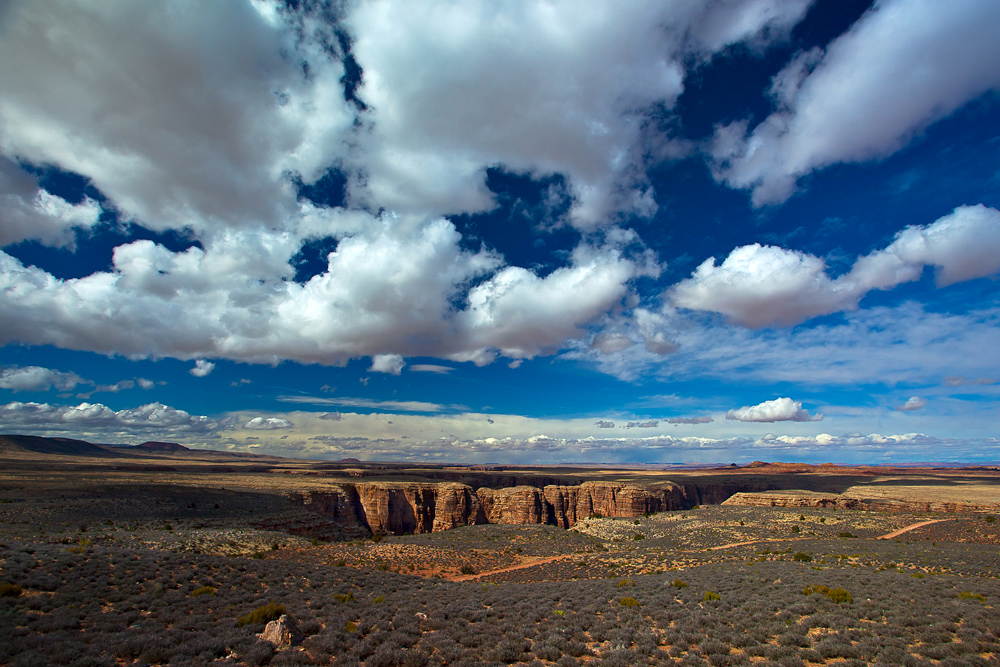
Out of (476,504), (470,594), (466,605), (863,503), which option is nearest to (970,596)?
(466,605)

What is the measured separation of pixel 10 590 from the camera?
675 inches

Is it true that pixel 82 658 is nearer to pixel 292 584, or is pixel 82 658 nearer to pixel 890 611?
pixel 292 584

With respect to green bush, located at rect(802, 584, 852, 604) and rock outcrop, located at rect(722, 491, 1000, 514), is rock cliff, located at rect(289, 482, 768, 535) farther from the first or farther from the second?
green bush, located at rect(802, 584, 852, 604)

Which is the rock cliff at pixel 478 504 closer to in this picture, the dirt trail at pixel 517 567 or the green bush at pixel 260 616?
the dirt trail at pixel 517 567

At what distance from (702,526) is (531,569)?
33916mm

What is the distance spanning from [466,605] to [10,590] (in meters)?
19.0

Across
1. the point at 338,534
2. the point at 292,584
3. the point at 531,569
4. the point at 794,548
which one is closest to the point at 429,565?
the point at 531,569

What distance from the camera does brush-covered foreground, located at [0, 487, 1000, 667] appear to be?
15.0 meters

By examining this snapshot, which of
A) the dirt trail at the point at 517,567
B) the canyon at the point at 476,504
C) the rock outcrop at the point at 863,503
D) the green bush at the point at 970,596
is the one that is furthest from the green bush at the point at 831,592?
the canyon at the point at 476,504

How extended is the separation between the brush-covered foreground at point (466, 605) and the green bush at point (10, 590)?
50mm

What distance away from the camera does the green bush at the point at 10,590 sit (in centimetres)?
1683

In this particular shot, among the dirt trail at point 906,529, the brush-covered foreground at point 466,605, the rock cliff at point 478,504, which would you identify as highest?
the brush-covered foreground at point 466,605

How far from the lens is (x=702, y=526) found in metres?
62.8

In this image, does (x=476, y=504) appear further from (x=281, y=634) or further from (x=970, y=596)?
(x=281, y=634)
